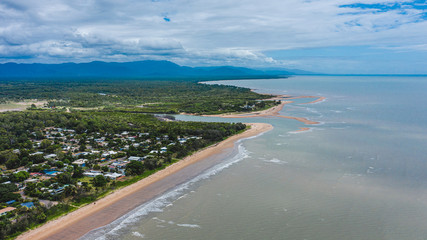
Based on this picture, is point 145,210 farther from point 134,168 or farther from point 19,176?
point 19,176

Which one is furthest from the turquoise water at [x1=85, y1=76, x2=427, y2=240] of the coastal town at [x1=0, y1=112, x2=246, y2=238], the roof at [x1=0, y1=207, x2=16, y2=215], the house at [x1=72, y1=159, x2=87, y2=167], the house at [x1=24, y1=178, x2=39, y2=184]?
the house at [x1=72, y1=159, x2=87, y2=167]

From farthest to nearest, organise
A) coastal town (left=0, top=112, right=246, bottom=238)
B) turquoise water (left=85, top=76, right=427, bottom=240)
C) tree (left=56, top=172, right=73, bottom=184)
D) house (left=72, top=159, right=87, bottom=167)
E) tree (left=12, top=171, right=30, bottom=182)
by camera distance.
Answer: house (left=72, top=159, right=87, bottom=167), tree (left=12, top=171, right=30, bottom=182), tree (left=56, top=172, right=73, bottom=184), coastal town (left=0, top=112, right=246, bottom=238), turquoise water (left=85, top=76, right=427, bottom=240)

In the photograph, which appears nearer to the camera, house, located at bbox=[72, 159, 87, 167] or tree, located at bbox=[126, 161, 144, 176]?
tree, located at bbox=[126, 161, 144, 176]

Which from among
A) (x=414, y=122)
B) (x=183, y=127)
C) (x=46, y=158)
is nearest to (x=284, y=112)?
(x=414, y=122)

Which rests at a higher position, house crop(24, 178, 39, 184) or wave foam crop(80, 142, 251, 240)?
house crop(24, 178, 39, 184)

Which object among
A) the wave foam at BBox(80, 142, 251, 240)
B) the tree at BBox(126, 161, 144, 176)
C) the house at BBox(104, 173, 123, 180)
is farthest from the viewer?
the tree at BBox(126, 161, 144, 176)

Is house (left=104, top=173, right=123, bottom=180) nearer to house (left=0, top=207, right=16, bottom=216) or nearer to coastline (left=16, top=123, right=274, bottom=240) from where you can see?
coastline (left=16, top=123, right=274, bottom=240)

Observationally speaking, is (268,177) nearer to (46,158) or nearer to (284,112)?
(46,158)

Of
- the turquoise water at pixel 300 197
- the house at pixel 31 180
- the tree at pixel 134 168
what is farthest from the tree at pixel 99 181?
the house at pixel 31 180
